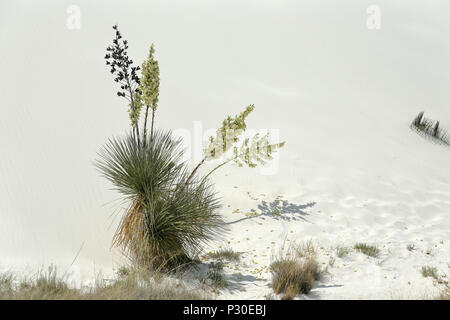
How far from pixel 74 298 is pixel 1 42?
9.51 meters

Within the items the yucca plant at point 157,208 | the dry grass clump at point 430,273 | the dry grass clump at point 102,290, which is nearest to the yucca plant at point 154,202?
the yucca plant at point 157,208

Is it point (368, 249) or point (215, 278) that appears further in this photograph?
point (368, 249)

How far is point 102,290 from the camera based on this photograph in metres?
3.67

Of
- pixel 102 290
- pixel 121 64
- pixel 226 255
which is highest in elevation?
pixel 121 64

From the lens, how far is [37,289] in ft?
11.4

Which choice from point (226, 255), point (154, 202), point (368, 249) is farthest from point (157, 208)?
point (368, 249)

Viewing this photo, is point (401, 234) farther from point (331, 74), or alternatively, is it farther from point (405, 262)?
point (331, 74)

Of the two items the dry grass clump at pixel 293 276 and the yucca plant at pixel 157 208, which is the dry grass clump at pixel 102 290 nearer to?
the yucca plant at pixel 157 208

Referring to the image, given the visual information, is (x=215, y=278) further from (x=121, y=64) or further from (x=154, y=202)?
(x=121, y=64)

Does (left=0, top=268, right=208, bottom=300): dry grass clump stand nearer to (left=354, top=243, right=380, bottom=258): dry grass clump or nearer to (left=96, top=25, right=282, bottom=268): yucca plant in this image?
(left=96, top=25, right=282, bottom=268): yucca plant

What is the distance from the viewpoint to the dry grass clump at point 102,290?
342 cm

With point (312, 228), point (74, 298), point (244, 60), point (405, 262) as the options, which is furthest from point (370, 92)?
point (74, 298)

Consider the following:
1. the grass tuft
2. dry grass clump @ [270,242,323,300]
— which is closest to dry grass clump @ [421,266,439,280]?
the grass tuft

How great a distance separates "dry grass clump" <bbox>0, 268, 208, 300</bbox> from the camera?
11.2ft
